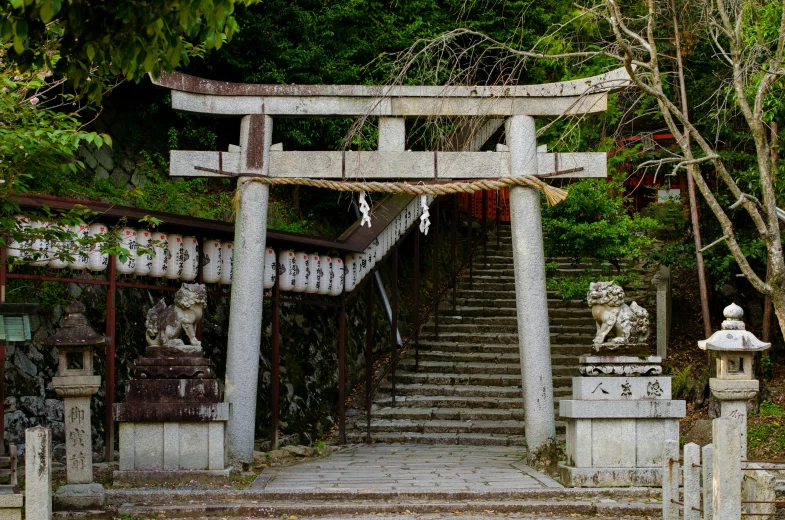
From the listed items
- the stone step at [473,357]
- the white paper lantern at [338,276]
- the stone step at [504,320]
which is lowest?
the stone step at [473,357]

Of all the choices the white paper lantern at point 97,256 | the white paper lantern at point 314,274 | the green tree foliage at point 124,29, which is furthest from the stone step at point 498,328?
the green tree foliage at point 124,29

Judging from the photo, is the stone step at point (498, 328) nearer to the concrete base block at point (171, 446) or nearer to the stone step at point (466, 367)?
the stone step at point (466, 367)

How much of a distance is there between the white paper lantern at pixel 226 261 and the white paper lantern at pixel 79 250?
6.80ft

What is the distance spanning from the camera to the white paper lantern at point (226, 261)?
494 inches

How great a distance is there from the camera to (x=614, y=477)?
10.2 m

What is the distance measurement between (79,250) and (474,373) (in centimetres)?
803

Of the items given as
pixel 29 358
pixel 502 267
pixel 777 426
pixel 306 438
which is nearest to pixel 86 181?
pixel 29 358

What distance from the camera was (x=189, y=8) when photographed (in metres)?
6.12

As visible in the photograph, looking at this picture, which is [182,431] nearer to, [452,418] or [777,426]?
[452,418]

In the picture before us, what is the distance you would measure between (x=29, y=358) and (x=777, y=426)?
10822 millimetres

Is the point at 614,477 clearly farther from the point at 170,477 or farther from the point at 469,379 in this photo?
the point at 469,379

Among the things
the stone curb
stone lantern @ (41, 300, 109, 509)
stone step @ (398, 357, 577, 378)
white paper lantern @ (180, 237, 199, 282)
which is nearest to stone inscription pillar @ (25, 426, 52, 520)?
stone lantern @ (41, 300, 109, 509)

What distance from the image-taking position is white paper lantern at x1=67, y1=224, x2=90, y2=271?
397 inches

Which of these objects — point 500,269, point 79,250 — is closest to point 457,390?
point 500,269
